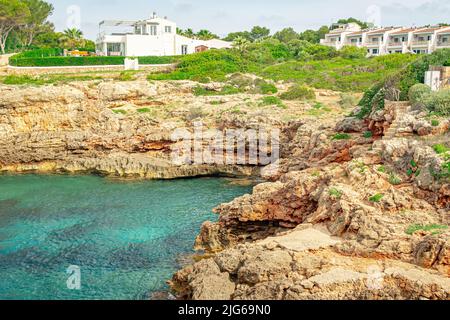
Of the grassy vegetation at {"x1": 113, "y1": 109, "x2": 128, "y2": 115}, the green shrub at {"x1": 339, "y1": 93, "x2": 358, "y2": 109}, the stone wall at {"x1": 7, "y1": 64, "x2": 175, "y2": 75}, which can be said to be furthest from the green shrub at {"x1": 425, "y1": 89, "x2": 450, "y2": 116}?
the stone wall at {"x1": 7, "y1": 64, "x2": 175, "y2": 75}

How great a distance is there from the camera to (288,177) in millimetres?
22797

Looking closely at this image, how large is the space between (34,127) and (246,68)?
84.8 feet

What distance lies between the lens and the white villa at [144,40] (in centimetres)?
6462

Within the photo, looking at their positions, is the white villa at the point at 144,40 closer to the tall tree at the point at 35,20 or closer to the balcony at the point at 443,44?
the tall tree at the point at 35,20

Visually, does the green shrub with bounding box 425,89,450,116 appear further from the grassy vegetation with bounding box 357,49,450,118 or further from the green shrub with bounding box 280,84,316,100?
the green shrub with bounding box 280,84,316,100

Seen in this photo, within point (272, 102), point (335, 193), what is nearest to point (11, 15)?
point (272, 102)

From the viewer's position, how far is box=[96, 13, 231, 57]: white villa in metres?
64.6

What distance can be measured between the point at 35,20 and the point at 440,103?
222 feet

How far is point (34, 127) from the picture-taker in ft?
126

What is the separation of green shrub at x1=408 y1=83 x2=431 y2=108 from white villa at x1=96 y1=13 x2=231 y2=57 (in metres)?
44.6

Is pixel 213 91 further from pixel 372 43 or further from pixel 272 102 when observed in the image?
pixel 372 43

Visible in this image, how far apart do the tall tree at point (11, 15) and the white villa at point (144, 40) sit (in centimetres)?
996

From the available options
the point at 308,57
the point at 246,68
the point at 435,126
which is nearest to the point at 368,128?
the point at 435,126

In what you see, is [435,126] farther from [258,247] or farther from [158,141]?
[158,141]
